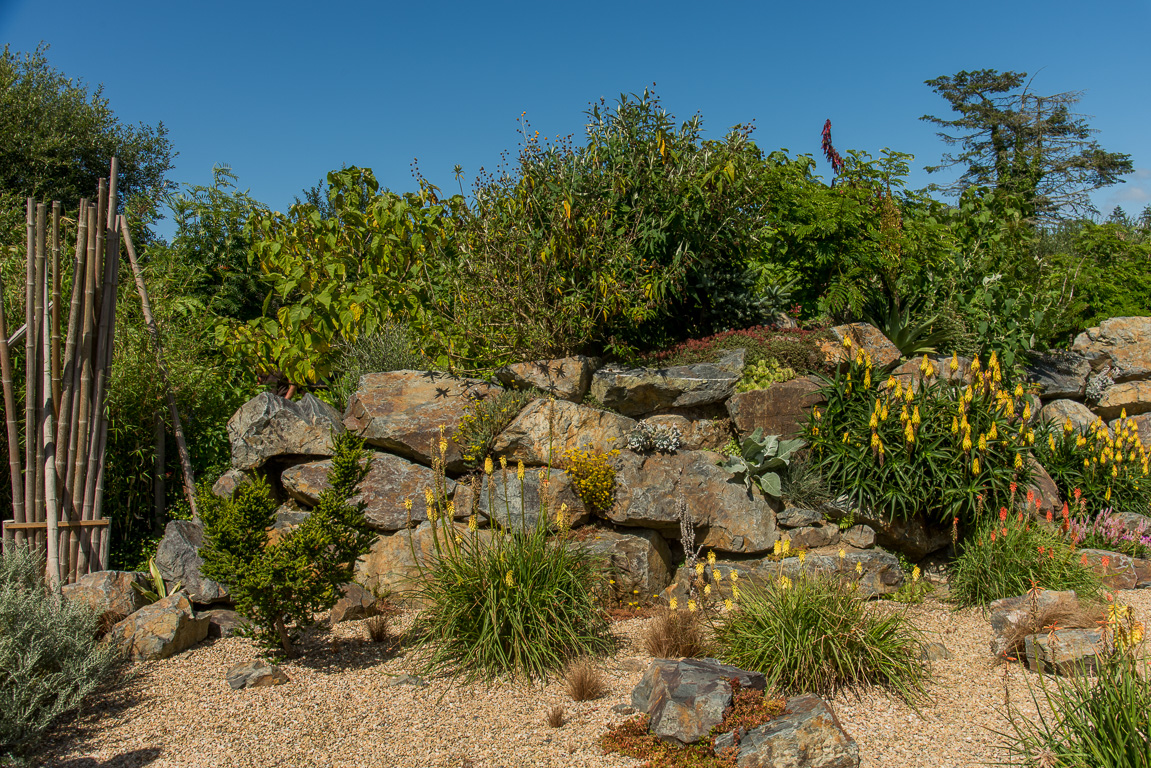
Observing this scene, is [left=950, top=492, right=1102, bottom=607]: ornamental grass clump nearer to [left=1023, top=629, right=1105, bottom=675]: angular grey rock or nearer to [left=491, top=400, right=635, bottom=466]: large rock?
[left=1023, top=629, right=1105, bottom=675]: angular grey rock

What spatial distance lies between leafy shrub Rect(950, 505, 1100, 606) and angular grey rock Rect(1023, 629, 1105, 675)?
1.11m

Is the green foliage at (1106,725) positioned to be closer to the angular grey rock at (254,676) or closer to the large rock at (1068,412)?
the angular grey rock at (254,676)

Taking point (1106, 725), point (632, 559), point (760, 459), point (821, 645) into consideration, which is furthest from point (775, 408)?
point (1106, 725)

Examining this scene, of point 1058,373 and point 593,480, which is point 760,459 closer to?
point 593,480

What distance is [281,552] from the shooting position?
15.9ft

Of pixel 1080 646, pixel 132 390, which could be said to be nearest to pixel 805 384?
pixel 1080 646

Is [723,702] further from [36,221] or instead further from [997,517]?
[36,221]

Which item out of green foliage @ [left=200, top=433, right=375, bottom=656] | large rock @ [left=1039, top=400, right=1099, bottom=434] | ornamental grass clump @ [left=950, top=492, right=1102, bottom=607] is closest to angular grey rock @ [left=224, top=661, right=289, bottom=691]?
green foliage @ [left=200, top=433, right=375, bottom=656]

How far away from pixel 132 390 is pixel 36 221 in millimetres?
1588

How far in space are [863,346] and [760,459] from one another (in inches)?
79.1

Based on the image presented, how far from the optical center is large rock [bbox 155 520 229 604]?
6.04m

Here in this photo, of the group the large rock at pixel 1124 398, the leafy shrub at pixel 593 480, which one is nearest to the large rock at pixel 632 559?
the leafy shrub at pixel 593 480

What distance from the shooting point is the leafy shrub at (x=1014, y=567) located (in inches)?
232

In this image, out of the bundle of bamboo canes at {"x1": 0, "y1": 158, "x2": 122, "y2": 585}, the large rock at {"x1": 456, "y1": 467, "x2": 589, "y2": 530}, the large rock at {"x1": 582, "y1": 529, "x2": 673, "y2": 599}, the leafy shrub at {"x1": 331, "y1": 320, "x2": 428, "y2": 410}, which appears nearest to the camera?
the bundle of bamboo canes at {"x1": 0, "y1": 158, "x2": 122, "y2": 585}
